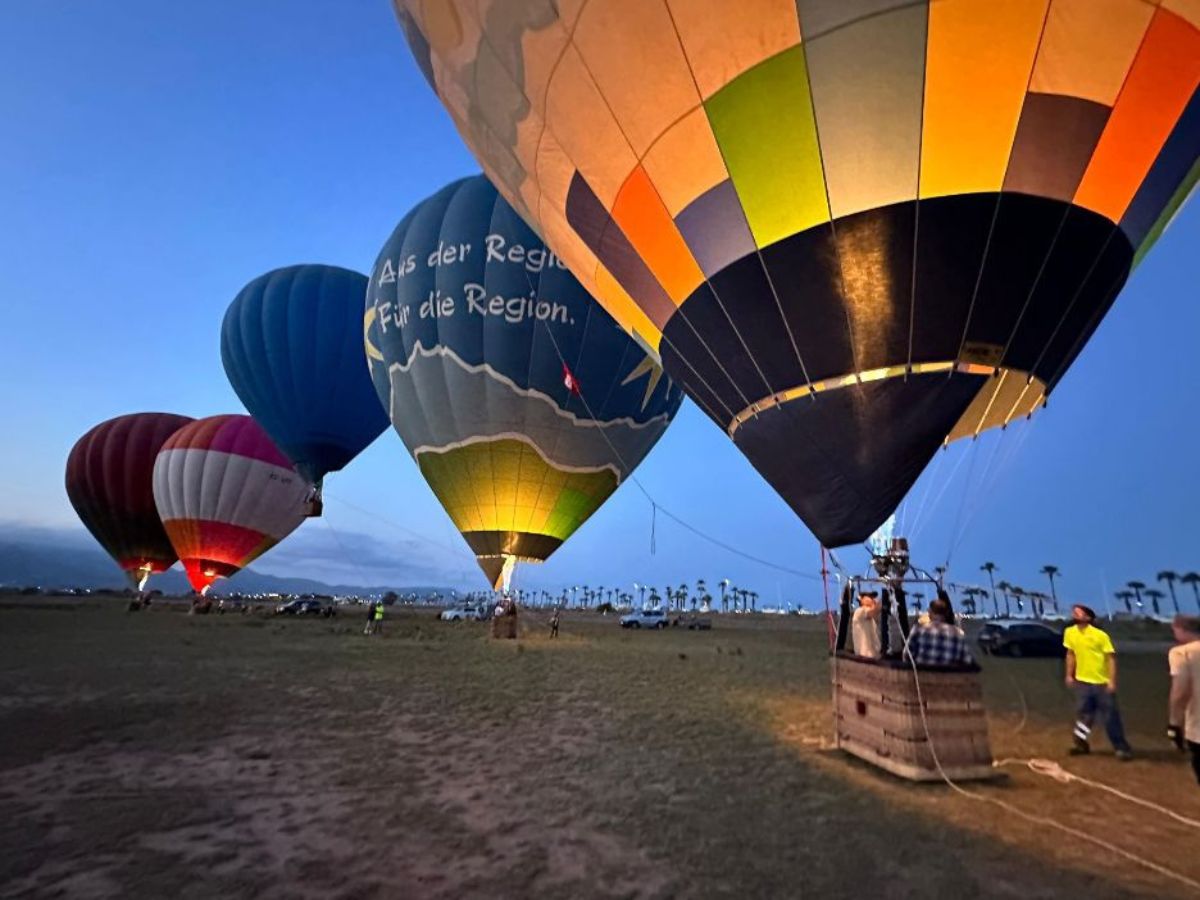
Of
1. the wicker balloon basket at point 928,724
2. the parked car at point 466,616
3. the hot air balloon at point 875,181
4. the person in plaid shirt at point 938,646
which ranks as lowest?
the parked car at point 466,616

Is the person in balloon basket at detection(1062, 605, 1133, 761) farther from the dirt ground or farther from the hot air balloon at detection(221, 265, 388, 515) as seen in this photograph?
the hot air balloon at detection(221, 265, 388, 515)

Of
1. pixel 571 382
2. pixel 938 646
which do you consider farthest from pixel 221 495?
pixel 938 646

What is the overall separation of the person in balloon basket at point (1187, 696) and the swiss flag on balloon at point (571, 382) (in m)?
10.2

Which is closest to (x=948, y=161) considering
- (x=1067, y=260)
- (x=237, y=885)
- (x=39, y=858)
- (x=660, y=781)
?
(x=1067, y=260)

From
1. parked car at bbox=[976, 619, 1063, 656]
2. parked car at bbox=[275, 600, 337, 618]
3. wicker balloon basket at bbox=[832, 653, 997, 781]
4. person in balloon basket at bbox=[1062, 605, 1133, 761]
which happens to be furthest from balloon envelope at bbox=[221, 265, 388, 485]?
parked car at bbox=[976, 619, 1063, 656]

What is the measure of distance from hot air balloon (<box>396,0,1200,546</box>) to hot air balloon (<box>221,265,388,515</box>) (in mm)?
16340

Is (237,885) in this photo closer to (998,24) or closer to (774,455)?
(774,455)

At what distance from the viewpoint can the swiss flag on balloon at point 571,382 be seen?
12.9 meters

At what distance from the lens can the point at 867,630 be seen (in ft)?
18.2

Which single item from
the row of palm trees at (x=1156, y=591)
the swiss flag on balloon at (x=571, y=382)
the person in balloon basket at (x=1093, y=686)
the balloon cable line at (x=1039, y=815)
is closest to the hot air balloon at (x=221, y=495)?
the swiss flag on balloon at (x=571, y=382)

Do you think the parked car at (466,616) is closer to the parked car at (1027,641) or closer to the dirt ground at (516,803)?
the parked car at (1027,641)

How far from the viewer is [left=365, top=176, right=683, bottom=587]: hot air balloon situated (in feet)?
44.0

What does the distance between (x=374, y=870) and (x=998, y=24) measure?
6.35m

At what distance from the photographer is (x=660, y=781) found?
14.3ft
